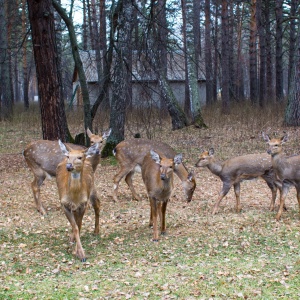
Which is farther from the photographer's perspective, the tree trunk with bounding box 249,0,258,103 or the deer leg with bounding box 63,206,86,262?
the tree trunk with bounding box 249,0,258,103

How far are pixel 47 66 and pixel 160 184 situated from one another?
605 cm

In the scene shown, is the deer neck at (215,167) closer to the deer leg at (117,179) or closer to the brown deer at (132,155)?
the brown deer at (132,155)

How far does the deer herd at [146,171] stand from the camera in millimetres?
6656

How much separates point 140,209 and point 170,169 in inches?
78.9

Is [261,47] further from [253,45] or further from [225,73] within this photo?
[225,73]

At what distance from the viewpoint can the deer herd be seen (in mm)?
6656

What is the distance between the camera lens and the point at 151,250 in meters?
6.70

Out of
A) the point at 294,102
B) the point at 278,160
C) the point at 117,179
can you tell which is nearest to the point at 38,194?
the point at 117,179

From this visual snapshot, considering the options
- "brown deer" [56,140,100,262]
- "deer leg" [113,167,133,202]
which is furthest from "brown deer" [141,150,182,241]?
"deer leg" [113,167,133,202]

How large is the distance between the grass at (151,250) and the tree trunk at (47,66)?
1735mm

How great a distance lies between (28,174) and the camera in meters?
12.2

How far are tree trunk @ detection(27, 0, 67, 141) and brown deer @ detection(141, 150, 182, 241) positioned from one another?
5.32 meters

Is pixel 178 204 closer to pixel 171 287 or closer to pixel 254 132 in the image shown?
pixel 171 287

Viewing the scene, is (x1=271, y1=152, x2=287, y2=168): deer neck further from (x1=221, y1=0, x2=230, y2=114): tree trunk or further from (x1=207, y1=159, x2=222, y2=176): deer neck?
(x1=221, y1=0, x2=230, y2=114): tree trunk
